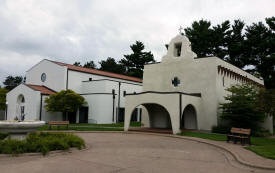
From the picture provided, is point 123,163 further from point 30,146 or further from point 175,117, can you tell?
point 175,117

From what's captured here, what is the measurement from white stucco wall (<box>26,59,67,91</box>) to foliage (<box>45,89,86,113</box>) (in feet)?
11.3

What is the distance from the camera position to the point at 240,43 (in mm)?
41469

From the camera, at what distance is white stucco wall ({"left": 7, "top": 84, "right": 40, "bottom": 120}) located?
30203mm

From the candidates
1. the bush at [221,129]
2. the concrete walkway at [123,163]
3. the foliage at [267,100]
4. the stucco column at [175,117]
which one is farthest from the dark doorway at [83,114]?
the foliage at [267,100]

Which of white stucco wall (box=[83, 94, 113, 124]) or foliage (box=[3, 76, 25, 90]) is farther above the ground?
foliage (box=[3, 76, 25, 90])

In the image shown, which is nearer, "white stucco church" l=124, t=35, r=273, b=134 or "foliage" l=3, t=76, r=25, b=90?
"white stucco church" l=124, t=35, r=273, b=134

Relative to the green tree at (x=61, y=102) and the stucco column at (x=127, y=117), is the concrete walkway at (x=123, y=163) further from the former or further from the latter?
the green tree at (x=61, y=102)

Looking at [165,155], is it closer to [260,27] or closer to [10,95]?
[10,95]

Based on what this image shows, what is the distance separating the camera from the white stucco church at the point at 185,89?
19859 millimetres

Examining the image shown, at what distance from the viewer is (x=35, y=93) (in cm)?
3041

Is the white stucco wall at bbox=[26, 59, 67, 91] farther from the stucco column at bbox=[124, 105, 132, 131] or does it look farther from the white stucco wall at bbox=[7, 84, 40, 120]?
the stucco column at bbox=[124, 105, 132, 131]

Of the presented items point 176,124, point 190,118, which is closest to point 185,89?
point 190,118

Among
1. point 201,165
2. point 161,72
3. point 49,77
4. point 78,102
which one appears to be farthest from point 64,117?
point 201,165

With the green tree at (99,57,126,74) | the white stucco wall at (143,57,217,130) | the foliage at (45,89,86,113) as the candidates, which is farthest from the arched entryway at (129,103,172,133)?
the green tree at (99,57,126,74)
